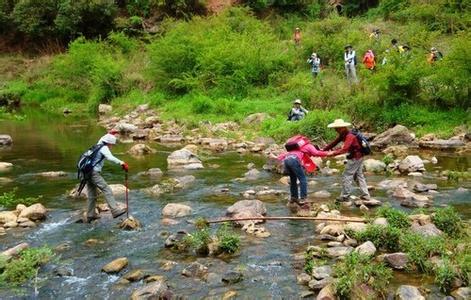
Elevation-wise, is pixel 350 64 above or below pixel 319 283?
above

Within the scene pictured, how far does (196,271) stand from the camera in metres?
8.51

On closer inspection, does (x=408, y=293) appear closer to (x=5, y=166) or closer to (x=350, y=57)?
(x=5, y=166)

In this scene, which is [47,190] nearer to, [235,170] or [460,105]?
[235,170]

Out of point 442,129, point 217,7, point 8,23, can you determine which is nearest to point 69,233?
point 442,129

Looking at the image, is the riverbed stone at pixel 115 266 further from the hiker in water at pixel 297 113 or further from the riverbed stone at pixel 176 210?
the hiker in water at pixel 297 113

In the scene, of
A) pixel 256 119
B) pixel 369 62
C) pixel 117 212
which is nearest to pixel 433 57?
pixel 369 62

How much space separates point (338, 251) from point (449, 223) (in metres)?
2.34

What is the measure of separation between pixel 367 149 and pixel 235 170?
553 cm

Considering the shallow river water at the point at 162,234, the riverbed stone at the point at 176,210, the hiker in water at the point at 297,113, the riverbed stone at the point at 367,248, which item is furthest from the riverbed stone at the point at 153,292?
the hiker in water at the point at 297,113

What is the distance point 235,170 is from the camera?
1648 cm

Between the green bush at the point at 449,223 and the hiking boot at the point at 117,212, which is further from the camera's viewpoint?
the hiking boot at the point at 117,212

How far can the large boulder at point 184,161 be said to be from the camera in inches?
673

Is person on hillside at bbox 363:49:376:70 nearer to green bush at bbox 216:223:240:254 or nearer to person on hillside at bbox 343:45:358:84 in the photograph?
person on hillside at bbox 343:45:358:84

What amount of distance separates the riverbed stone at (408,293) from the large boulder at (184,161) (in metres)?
10.3
